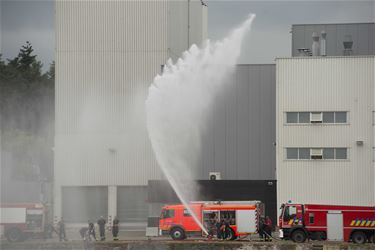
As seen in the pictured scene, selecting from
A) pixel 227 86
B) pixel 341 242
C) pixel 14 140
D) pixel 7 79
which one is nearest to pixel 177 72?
pixel 227 86

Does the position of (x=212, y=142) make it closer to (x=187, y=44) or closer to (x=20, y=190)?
(x=187, y=44)

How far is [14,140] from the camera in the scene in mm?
98562

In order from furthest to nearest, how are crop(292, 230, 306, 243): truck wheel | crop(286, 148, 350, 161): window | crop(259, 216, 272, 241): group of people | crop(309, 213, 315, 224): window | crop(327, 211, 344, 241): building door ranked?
crop(286, 148, 350, 161): window < crop(259, 216, 272, 241): group of people < crop(309, 213, 315, 224): window < crop(292, 230, 306, 243): truck wheel < crop(327, 211, 344, 241): building door

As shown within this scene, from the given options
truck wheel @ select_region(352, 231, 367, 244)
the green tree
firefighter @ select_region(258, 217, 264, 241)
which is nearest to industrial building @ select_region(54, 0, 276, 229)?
firefighter @ select_region(258, 217, 264, 241)

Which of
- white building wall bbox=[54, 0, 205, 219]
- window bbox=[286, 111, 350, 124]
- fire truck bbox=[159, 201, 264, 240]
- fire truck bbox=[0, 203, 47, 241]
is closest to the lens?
fire truck bbox=[159, 201, 264, 240]

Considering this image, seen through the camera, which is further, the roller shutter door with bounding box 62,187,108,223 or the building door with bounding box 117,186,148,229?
the roller shutter door with bounding box 62,187,108,223

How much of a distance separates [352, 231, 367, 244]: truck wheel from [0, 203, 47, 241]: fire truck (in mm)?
21929

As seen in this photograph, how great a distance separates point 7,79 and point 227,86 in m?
61.2

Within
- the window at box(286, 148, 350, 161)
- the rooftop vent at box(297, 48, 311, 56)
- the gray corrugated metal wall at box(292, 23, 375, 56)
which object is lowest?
the window at box(286, 148, 350, 161)

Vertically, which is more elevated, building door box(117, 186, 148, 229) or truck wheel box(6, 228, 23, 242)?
building door box(117, 186, 148, 229)

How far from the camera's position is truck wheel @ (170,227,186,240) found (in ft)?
201

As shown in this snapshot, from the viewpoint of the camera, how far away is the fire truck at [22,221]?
63.9 metres

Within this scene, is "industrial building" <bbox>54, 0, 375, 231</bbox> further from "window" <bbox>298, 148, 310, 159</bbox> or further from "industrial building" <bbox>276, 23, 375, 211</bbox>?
"industrial building" <bbox>276, 23, 375, 211</bbox>

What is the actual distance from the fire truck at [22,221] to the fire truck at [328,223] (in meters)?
17.5
